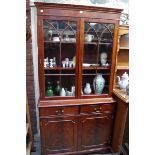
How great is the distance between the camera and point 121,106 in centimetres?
171

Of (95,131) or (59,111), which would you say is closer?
(59,111)

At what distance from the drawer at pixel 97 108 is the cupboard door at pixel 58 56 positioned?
0.20m

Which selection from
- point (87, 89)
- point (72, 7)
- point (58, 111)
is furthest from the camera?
point (87, 89)

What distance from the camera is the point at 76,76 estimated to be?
1.70 metres

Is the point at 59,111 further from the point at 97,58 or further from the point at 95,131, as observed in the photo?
the point at 97,58

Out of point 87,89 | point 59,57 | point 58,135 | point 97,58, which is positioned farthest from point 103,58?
point 58,135

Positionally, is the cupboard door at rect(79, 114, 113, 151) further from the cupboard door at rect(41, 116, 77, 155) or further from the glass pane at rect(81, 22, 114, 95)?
the glass pane at rect(81, 22, 114, 95)

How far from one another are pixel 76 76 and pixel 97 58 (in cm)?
33

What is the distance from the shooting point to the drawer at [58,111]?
1.65 meters

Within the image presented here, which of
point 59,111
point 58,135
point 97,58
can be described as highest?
point 97,58

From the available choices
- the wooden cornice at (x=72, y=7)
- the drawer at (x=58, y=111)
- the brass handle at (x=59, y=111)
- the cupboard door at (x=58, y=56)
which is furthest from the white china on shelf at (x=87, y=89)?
the wooden cornice at (x=72, y=7)

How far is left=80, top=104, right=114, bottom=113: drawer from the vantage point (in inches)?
68.4
